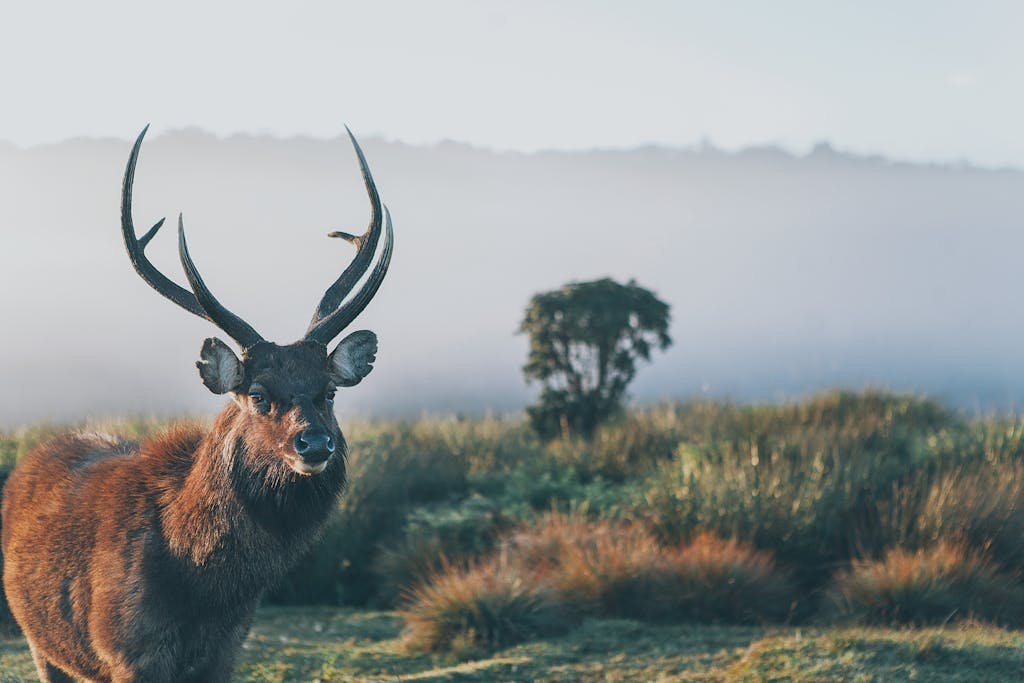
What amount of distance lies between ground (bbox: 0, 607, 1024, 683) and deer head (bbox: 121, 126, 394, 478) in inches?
115

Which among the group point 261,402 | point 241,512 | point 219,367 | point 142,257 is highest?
point 142,257

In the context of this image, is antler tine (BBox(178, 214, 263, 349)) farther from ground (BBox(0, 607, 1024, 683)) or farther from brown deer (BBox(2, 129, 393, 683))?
ground (BBox(0, 607, 1024, 683))

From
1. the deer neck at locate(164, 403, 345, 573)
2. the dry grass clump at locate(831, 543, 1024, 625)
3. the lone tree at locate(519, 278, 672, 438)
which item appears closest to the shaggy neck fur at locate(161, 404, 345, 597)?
the deer neck at locate(164, 403, 345, 573)

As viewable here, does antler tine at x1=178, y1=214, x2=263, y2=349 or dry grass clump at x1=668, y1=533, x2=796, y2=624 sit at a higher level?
antler tine at x1=178, y1=214, x2=263, y2=349

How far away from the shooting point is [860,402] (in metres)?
15.4

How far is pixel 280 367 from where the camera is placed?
15.9 feet

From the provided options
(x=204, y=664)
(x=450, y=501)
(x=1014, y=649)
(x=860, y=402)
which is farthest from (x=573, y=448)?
(x=204, y=664)

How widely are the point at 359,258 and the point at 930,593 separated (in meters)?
5.52

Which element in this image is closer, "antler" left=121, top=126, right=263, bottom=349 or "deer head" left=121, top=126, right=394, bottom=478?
"deer head" left=121, top=126, right=394, bottom=478

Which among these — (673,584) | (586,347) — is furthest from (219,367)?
(586,347)

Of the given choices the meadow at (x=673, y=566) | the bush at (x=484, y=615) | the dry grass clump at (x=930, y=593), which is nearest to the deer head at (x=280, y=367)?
the meadow at (x=673, y=566)

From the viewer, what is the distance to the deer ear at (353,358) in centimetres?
504

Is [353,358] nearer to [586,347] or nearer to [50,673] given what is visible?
[50,673]

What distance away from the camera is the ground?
23.0 feet
